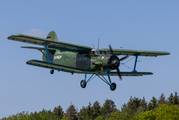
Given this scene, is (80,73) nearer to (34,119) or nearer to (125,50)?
(125,50)

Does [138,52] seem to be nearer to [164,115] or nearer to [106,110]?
[164,115]

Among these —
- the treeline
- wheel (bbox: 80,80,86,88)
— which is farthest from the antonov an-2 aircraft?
the treeline

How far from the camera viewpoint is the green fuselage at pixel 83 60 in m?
31.3

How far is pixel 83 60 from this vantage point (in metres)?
32.9

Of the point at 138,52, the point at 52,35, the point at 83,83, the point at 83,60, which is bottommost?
the point at 83,83

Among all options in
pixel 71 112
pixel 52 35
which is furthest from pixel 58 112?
pixel 52 35

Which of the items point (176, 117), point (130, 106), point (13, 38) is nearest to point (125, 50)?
point (13, 38)

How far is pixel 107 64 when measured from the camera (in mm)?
30672

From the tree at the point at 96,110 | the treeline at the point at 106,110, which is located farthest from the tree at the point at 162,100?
the tree at the point at 96,110

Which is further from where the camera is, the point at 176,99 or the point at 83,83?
the point at 176,99

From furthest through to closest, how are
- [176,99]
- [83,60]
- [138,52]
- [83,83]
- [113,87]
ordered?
[176,99] < [138,52] < [83,60] < [113,87] < [83,83]

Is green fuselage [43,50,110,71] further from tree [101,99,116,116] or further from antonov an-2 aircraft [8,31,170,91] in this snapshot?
tree [101,99,116,116]

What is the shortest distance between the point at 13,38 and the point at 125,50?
44.2 feet

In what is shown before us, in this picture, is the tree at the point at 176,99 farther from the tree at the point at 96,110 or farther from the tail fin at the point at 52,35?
the tail fin at the point at 52,35
